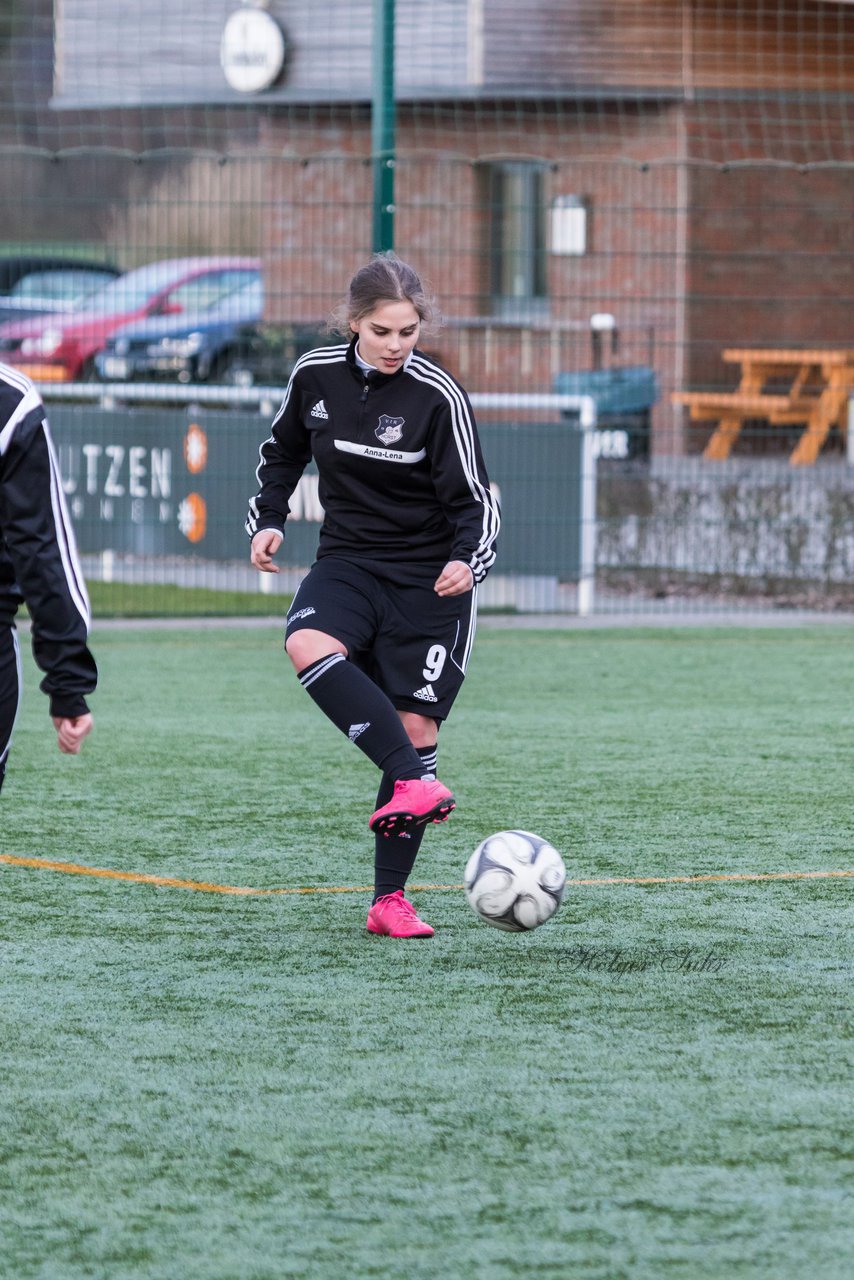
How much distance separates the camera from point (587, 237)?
1367 cm

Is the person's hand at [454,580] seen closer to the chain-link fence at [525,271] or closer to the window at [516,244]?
the chain-link fence at [525,271]

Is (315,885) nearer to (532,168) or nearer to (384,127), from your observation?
(384,127)

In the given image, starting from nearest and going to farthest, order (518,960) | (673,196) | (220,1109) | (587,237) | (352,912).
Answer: (220,1109) < (518,960) < (352,912) < (587,237) < (673,196)

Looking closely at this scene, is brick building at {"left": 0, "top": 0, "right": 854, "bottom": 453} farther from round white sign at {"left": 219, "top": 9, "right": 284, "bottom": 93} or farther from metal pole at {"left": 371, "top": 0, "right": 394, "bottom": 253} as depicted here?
metal pole at {"left": 371, "top": 0, "right": 394, "bottom": 253}

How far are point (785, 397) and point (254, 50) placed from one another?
33.4 ft

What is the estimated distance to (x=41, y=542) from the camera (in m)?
3.59

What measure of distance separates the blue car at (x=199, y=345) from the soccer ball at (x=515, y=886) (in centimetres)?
854

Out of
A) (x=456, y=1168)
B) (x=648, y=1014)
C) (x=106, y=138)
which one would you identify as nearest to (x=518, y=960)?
(x=648, y=1014)

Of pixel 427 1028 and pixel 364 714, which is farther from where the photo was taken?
pixel 364 714

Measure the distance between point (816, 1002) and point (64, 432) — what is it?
870cm

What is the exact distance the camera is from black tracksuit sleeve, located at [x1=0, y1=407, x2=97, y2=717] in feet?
11.7

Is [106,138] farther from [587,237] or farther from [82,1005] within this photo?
[82,1005]

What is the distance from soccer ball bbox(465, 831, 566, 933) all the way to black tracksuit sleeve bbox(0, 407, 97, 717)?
1452 millimetres

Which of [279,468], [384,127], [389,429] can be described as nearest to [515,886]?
[389,429]
